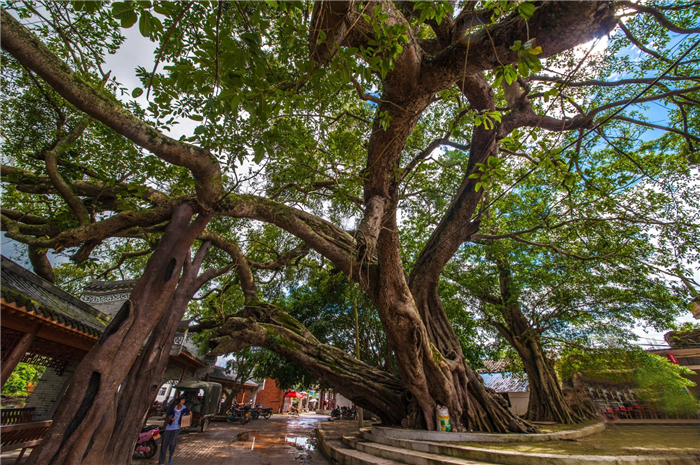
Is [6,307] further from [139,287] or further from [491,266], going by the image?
[491,266]

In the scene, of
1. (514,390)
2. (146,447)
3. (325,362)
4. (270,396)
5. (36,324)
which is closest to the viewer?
(36,324)

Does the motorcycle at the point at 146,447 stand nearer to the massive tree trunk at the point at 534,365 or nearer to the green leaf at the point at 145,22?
the green leaf at the point at 145,22

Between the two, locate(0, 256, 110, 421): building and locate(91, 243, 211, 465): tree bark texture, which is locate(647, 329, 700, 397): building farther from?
locate(0, 256, 110, 421): building

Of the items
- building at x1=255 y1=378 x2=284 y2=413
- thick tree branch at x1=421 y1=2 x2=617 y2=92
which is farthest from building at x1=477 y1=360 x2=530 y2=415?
building at x1=255 y1=378 x2=284 y2=413

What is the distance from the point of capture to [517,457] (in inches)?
141

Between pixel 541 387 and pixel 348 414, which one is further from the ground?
pixel 541 387

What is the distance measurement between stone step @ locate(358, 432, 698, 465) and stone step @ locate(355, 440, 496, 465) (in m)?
0.11

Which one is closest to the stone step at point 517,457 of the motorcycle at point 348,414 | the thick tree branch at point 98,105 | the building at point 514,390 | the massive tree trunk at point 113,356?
the massive tree trunk at point 113,356

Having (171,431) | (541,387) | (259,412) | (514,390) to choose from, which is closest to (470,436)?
(171,431)

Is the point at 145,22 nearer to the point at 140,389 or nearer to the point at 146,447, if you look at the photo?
the point at 140,389

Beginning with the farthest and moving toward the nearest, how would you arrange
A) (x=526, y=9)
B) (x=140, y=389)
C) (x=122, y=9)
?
(x=140, y=389) < (x=526, y=9) < (x=122, y=9)

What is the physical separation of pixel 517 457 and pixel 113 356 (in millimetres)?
5297

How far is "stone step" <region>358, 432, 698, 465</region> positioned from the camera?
9.59 feet

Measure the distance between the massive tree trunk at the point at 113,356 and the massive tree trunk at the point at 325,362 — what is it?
196cm
